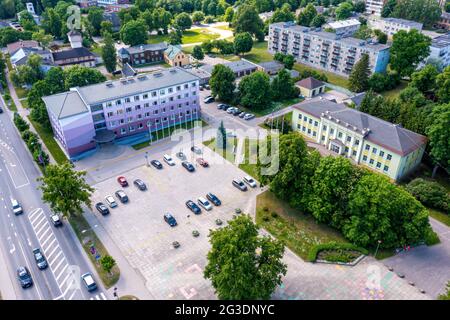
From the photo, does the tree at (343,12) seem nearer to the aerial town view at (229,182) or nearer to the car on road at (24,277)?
the aerial town view at (229,182)

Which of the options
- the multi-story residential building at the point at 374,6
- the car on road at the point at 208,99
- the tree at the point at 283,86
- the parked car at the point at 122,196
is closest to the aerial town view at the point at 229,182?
the parked car at the point at 122,196

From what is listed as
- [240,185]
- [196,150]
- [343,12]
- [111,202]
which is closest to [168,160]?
[196,150]

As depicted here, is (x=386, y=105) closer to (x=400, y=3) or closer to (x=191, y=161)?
(x=191, y=161)

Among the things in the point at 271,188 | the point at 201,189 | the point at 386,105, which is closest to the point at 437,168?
the point at 386,105

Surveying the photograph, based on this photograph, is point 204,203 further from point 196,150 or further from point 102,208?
point 196,150

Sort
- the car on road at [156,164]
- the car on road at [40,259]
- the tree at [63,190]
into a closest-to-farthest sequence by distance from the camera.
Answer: the car on road at [40,259] < the tree at [63,190] < the car on road at [156,164]

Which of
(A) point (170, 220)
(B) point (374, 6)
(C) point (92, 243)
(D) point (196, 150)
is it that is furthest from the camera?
(B) point (374, 6)
